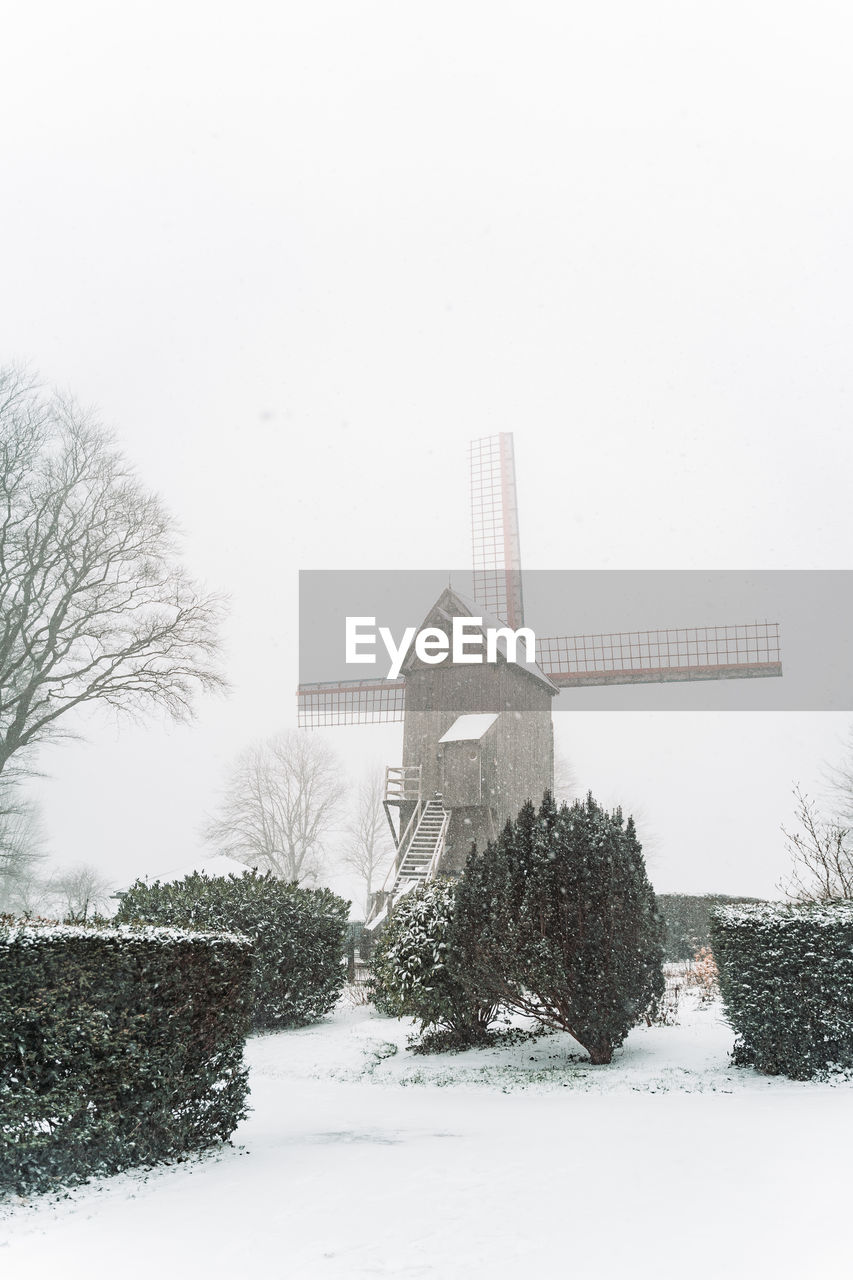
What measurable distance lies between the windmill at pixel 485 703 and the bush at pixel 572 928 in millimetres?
12588

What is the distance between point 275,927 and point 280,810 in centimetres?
3445

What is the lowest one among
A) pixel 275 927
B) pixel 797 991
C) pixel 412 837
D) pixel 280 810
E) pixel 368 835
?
pixel 368 835

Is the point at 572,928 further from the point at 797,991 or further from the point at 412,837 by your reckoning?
the point at 412,837

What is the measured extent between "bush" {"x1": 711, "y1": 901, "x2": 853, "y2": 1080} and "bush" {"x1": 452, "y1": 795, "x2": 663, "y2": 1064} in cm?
110

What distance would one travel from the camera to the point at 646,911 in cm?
903

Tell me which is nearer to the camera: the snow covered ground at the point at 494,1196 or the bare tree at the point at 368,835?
the snow covered ground at the point at 494,1196

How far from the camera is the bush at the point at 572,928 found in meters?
8.46

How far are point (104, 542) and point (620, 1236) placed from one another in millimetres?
21859

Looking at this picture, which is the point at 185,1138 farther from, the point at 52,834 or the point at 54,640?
the point at 52,834

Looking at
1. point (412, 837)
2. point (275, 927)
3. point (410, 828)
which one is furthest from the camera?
point (410, 828)

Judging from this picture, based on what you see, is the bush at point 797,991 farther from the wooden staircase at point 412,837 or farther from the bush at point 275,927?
the wooden staircase at point 412,837

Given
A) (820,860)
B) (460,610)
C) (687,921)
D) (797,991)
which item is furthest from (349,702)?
(797,991)

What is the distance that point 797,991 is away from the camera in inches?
304

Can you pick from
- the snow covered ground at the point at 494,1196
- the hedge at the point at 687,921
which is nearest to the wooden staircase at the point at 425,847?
the hedge at the point at 687,921
